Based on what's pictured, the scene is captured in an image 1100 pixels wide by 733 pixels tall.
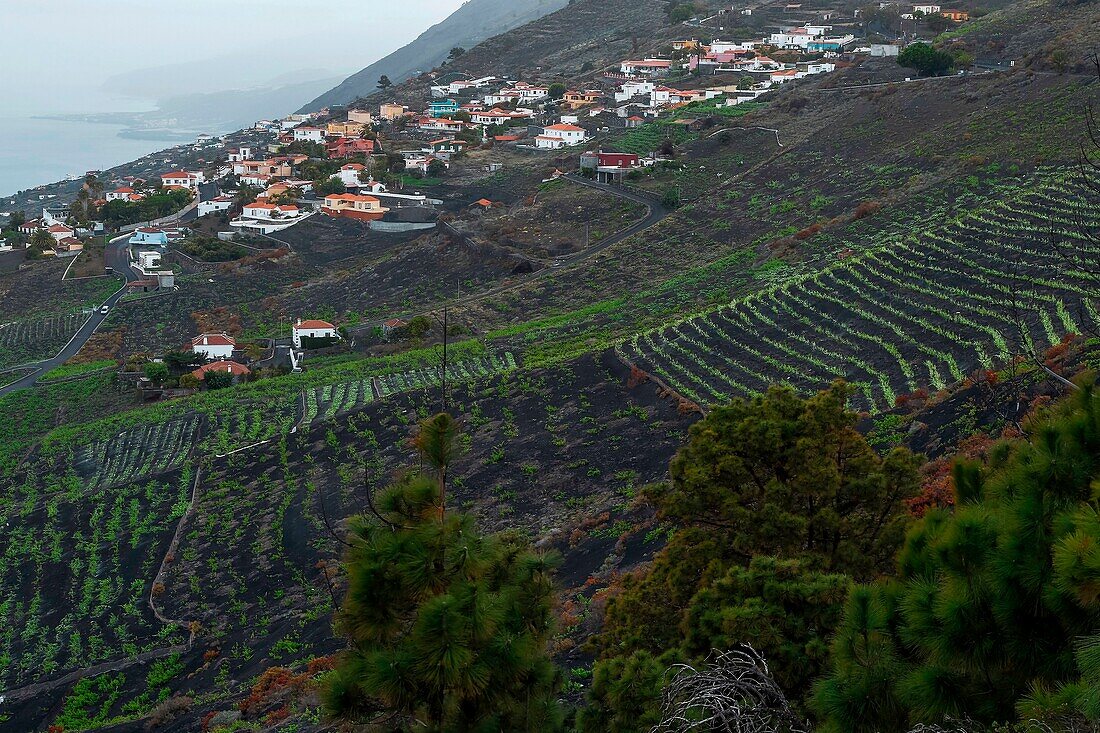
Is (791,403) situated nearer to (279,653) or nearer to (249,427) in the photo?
(279,653)

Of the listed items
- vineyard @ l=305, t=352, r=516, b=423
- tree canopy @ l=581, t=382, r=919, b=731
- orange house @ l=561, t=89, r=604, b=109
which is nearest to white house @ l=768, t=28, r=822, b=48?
orange house @ l=561, t=89, r=604, b=109

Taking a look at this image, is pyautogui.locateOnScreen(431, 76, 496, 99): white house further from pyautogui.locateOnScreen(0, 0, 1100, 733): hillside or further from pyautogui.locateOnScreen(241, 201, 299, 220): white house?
pyautogui.locateOnScreen(0, 0, 1100, 733): hillside

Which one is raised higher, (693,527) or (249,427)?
(693,527)

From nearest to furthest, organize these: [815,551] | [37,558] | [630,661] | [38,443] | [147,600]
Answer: [630,661] → [815,551] → [147,600] → [37,558] → [38,443]

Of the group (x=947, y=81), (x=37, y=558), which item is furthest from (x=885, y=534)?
(x=947, y=81)

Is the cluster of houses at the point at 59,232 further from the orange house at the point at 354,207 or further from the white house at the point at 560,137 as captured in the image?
the white house at the point at 560,137

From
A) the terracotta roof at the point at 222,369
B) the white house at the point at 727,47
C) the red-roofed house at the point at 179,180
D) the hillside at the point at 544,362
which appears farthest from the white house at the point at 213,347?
the white house at the point at 727,47
